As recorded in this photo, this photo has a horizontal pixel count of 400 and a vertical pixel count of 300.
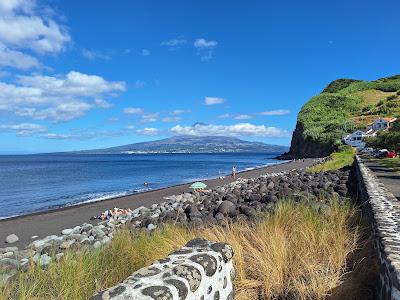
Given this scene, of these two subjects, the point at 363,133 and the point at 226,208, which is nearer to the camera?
the point at 226,208

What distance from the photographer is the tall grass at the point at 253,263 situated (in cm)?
423

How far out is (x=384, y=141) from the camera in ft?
132

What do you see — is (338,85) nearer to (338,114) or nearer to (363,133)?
(338,114)

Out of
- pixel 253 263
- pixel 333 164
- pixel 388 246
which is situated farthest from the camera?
pixel 333 164

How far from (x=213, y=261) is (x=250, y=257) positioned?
1581mm

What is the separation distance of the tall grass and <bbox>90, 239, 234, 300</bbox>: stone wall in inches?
25.8

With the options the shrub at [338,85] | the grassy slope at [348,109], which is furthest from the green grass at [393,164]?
the shrub at [338,85]

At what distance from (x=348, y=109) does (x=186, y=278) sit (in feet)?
387

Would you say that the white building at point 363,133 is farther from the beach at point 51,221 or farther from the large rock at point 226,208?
the large rock at point 226,208

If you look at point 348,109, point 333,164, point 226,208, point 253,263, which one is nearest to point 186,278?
point 253,263

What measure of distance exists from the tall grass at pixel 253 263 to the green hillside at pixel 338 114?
78.6m

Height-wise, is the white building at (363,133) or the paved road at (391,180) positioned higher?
the white building at (363,133)

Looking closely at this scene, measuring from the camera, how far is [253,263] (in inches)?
210

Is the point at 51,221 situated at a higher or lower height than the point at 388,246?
lower
